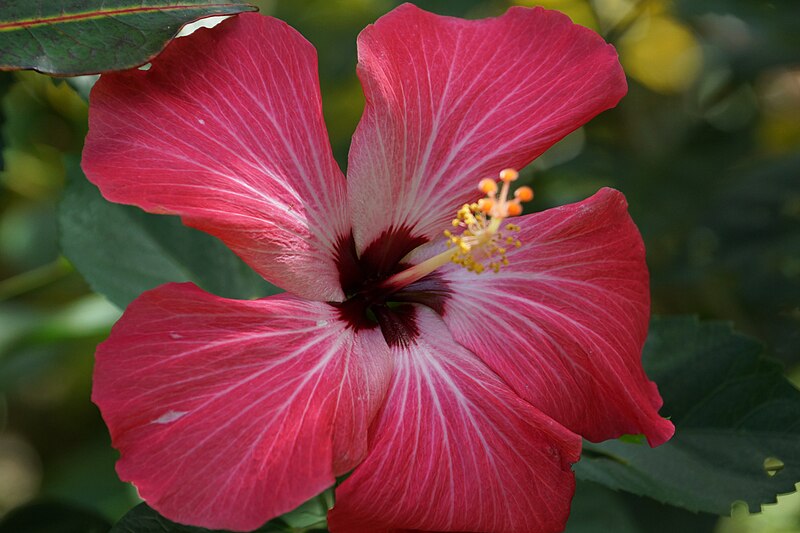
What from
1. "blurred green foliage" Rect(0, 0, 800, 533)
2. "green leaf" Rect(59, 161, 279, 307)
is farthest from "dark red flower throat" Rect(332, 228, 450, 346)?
"blurred green foliage" Rect(0, 0, 800, 533)

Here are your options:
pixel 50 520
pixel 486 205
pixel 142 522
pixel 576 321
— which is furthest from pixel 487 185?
pixel 50 520

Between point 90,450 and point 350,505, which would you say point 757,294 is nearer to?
point 350,505

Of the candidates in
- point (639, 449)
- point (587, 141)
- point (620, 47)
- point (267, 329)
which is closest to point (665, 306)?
point (587, 141)

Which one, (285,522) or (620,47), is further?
(620,47)

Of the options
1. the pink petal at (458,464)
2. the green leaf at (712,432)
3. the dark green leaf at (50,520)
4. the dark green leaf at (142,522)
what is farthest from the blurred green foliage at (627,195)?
the pink petal at (458,464)

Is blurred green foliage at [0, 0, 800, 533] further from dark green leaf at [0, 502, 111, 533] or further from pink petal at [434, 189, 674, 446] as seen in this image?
pink petal at [434, 189, 674, 446]

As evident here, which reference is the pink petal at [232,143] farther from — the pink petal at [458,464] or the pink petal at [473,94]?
the pink petal at [458,464]

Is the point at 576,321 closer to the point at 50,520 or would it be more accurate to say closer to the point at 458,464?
the point at 458,464
